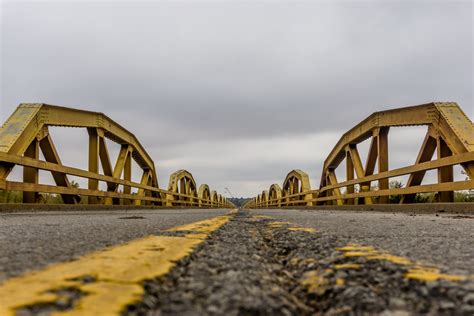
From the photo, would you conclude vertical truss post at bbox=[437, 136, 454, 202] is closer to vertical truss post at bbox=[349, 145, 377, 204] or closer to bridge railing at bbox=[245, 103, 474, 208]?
bridge railing at bbox=[245, 103, 474, 208]

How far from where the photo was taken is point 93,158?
10.4 metres

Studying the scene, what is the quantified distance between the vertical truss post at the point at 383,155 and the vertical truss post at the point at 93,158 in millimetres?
6137

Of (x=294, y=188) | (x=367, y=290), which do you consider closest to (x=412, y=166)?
(x=367, y=290)

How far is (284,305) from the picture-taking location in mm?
1210

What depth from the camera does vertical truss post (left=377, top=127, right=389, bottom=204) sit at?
938 centimetres

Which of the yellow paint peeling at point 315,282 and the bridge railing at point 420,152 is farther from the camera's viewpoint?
the bridge railing at point 420,152

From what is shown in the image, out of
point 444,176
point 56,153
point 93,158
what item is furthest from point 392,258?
point 93,158

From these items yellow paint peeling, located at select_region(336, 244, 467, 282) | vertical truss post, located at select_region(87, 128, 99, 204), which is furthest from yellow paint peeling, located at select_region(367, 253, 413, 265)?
vertical truss post, located at select_region(87, 128, 99, 204)

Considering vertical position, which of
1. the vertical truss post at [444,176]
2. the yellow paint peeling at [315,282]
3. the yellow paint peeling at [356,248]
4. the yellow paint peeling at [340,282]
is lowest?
the yellow paint peeling at [315,282]

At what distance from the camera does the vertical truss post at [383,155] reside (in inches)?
369

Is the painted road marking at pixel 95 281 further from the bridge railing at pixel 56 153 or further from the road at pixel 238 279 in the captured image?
the bridge railing at pixel 56 153

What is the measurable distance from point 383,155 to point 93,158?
6.83m

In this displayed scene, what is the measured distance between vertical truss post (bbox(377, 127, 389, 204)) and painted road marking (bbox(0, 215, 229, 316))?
26.9 feet

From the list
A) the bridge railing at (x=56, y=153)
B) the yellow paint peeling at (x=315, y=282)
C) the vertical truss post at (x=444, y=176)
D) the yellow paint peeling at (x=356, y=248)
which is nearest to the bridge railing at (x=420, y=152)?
the vertical truss post at (x=444, y=176)
